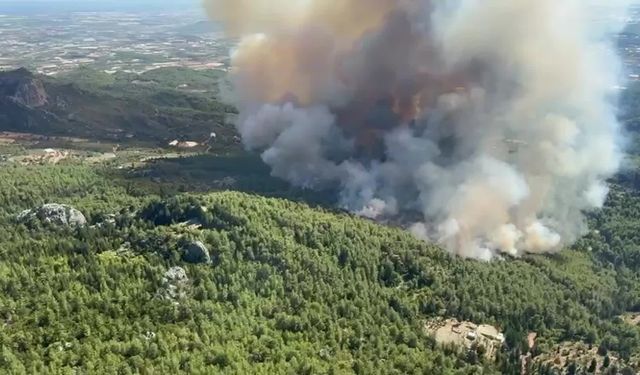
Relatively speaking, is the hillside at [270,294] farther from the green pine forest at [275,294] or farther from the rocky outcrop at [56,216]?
the rocky outcrop at [56,216]

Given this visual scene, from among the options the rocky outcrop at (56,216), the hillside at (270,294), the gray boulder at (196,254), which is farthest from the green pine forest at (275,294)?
the rocky outcrop at (56,216)

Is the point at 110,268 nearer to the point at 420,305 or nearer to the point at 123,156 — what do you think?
the point at 420,305

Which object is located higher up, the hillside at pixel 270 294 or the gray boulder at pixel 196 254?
the gray boulder at pixel 196 254

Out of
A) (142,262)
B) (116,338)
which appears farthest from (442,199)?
(116,338)

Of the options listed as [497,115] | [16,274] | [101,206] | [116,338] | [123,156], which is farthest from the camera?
[123,156]

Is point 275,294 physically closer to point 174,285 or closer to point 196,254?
point 196,254

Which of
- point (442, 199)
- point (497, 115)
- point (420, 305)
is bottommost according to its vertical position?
point (420, 305)
